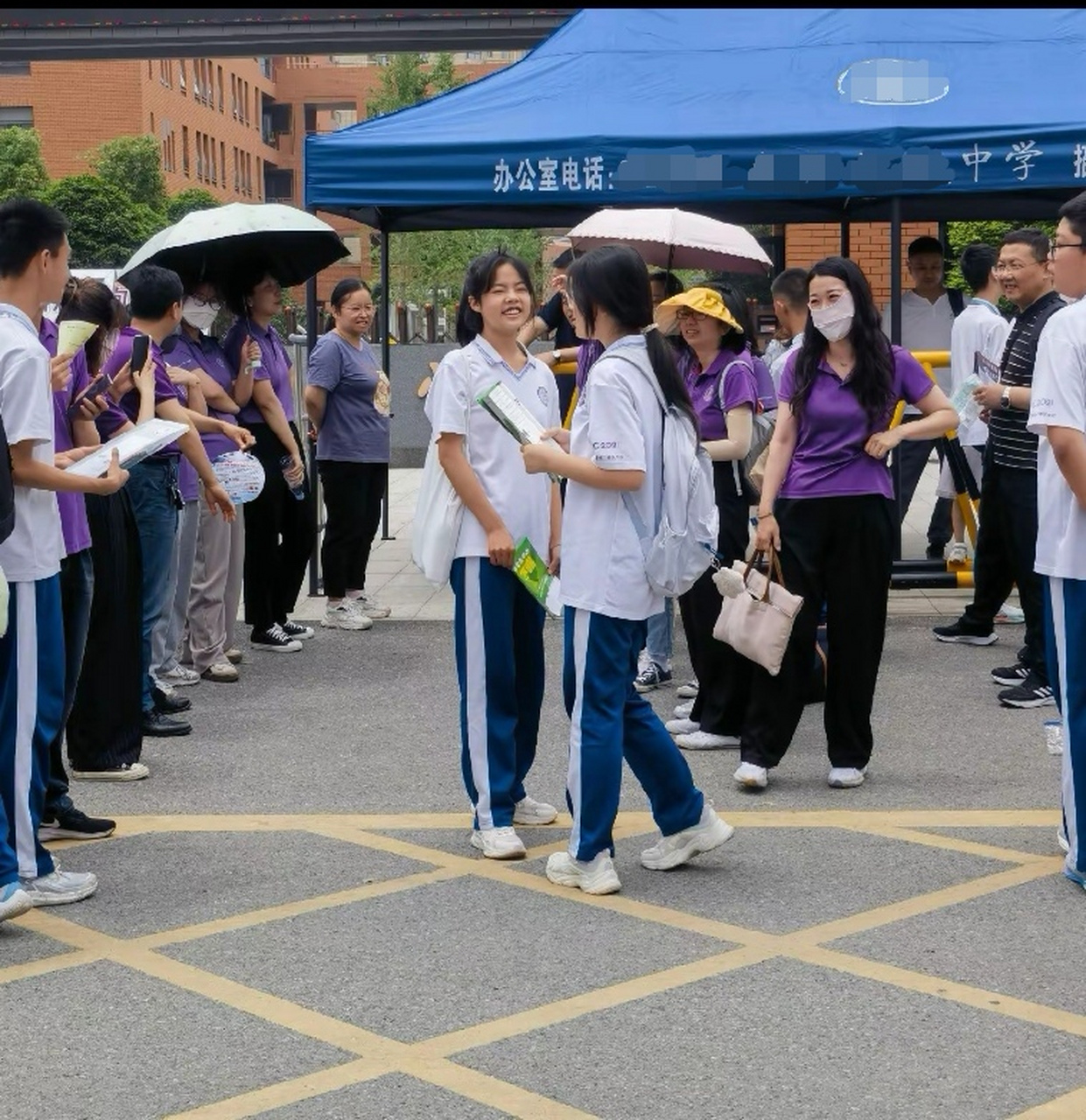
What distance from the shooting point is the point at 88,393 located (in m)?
5.89

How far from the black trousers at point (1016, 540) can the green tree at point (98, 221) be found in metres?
38.4

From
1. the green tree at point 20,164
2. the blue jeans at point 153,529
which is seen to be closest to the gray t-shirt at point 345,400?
the blue jeans at point 153,529

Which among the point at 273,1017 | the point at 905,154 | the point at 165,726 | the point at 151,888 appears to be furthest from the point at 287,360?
the point at 273,1017

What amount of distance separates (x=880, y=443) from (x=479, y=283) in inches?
63.8

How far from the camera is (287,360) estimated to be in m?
9.65

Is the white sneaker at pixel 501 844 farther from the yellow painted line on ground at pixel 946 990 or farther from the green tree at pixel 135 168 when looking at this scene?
the green tree at pixel 135 168

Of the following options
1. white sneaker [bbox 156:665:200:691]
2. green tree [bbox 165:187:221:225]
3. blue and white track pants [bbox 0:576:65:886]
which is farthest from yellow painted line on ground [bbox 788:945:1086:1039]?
green tree [bbox 165:187:221:225]

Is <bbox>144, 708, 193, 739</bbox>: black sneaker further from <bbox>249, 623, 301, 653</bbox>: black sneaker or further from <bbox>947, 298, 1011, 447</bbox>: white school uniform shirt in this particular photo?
→ <bbox>947, 298, 1011, 447</bbox>: white school uniform shirt

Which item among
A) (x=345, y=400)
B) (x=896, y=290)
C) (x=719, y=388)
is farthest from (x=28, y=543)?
(x=896, y=290)

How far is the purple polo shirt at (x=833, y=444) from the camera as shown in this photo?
20.9 ft

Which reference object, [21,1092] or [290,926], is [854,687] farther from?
[21,1092]

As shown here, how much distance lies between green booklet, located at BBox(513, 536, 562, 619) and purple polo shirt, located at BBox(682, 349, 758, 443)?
79.2 inches

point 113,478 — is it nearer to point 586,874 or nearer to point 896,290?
point 586,874

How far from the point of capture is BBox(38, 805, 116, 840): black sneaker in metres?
5.85
